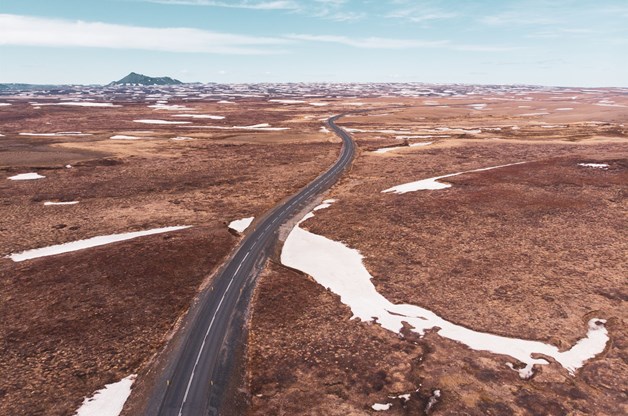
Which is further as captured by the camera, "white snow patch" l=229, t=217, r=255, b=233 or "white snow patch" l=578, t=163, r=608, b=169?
"white snow patch" l=578, t=163, r=608, b=169

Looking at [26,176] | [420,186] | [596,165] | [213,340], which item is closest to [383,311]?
[213,340]

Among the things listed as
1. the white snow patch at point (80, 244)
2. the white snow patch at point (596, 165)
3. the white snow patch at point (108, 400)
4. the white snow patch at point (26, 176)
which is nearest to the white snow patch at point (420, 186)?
the white snow patch at point (596, 165)

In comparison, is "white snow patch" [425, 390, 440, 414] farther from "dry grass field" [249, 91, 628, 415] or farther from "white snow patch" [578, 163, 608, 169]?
"white snow patch" [578, 163, 608, 169]

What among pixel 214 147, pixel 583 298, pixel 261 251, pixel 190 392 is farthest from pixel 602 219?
pixel 214 147

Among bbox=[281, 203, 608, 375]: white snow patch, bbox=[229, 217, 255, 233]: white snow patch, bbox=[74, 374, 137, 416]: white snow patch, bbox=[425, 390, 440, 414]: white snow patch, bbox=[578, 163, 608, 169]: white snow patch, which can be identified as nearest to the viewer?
bbox=[425, 390, 440, 414]: white snow patch

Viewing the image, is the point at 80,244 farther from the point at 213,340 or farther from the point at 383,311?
the point at 383,311

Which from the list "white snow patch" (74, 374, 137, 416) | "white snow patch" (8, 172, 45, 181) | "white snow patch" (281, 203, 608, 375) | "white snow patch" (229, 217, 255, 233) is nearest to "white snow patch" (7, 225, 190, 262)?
"white snow patch" (229, 217, 255, 233)
